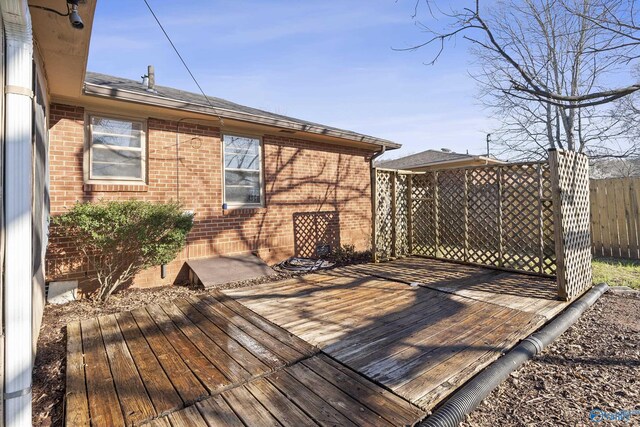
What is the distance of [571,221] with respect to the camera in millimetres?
4637

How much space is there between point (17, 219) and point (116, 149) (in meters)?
3.98

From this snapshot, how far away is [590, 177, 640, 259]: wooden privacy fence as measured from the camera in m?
7.29

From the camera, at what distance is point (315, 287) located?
5168mm

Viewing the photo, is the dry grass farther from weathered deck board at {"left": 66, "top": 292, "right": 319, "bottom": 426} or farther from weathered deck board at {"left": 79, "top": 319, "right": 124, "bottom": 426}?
weathered deck board at {"left": 79, "top": 319, "right": 124, "bottom": 426}

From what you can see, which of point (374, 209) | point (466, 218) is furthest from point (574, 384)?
point (374, 209)

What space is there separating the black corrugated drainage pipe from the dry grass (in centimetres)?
231

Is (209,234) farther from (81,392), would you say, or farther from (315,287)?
(81,392)

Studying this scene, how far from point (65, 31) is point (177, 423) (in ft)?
11.9

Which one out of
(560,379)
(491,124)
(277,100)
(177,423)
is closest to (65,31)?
(177,423)

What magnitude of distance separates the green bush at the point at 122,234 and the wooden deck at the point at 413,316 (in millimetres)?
1408

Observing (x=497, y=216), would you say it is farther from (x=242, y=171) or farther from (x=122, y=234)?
(x=122, y=234)

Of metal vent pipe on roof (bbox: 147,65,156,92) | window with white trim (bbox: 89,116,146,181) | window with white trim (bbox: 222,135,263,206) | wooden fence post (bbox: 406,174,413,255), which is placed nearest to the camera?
window with white trim (bbox: 89,116,146,181)

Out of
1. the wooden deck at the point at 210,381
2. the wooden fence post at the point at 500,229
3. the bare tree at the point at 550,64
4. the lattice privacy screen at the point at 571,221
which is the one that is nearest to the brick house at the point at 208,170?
the wooden deck at the point at 210,381

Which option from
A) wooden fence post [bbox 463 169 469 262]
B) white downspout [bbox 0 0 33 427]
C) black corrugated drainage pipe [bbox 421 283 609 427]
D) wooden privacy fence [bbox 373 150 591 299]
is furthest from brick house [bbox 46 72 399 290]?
black corrugated drainage pipe [bbox 421 283 609 427]
